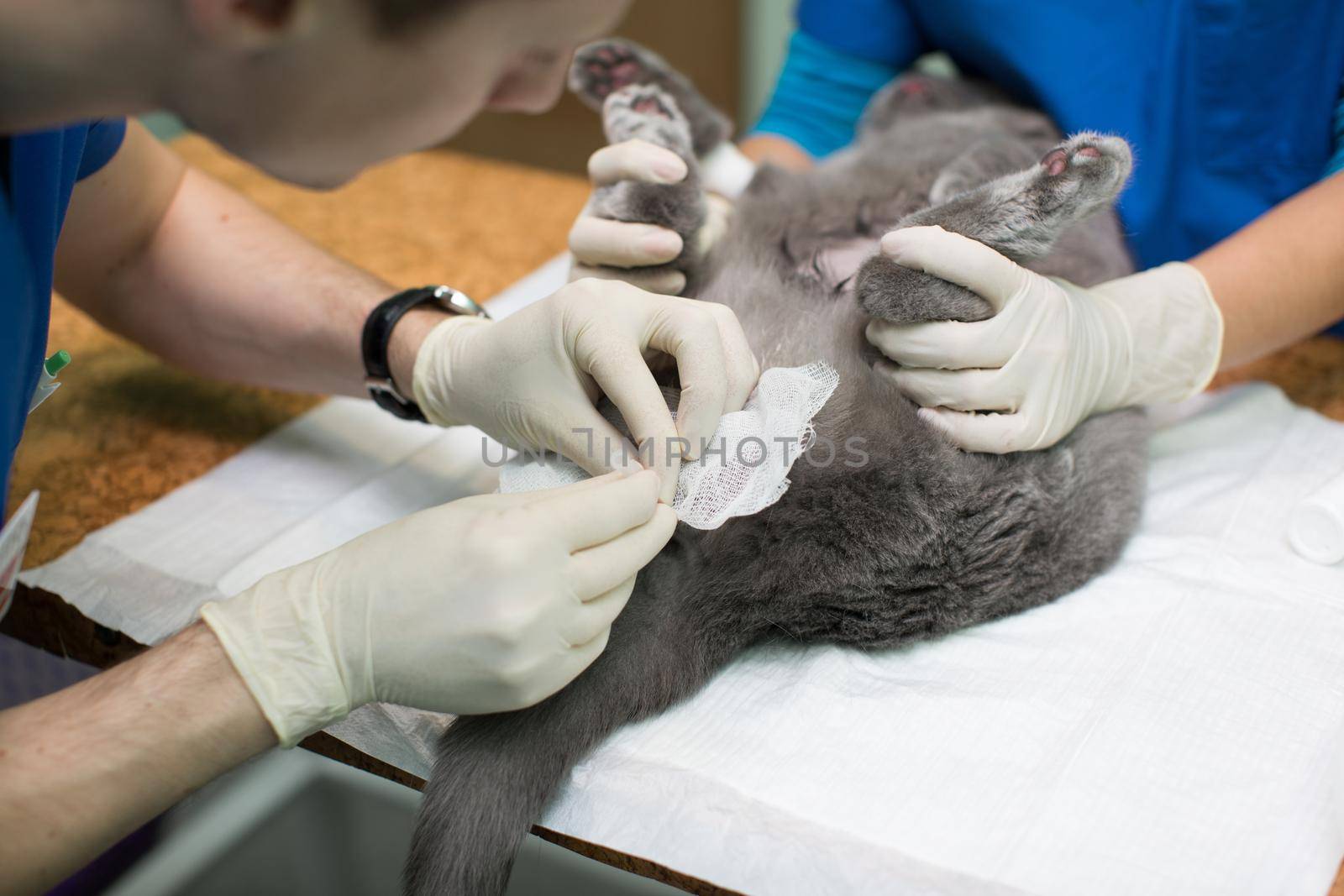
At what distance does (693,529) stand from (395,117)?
52 cm

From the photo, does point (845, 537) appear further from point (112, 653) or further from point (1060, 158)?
point (112, 653)

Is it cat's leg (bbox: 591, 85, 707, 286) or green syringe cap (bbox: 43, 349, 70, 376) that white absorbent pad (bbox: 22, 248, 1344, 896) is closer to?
green syringe cap (bbox: 43, 349, 70, 376)

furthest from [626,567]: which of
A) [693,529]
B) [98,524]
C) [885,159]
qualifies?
[885,159]

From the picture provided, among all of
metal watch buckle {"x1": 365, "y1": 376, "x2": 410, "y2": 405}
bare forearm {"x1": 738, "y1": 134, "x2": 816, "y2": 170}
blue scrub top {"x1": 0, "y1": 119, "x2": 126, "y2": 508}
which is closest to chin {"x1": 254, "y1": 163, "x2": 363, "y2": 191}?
blue scrub top {"x1": 0, "y1": 119, "x2": 126, "y2": 508}

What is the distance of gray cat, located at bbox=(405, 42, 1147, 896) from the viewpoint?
0.89 meters

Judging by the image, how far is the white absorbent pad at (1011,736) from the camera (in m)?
0.87

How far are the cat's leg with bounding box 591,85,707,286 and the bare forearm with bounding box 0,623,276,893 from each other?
725mm

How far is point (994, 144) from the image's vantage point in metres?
1.52

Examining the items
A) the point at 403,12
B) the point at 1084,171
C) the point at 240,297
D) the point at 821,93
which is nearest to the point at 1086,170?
the point at 1084,171

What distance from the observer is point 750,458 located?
0.98 m

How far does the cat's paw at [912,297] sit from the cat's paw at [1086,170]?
0.15 metres

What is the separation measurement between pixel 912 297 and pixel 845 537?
276 millimetres

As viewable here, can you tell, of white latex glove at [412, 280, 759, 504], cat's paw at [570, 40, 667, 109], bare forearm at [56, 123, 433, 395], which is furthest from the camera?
cat's paw at [570, 40, 667, 109]

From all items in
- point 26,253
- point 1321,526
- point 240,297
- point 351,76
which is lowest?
point 1321,526
